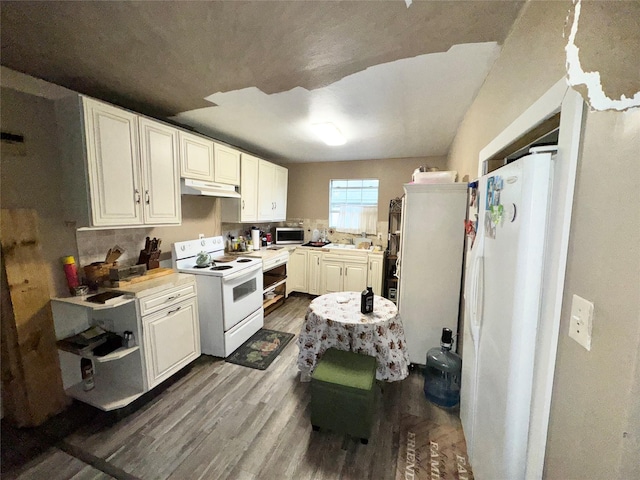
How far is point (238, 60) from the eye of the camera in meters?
1.47

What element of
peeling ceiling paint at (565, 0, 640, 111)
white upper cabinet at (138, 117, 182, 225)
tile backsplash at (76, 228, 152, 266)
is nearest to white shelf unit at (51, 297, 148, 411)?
tile backsplash at (76, 228, 152, 266)

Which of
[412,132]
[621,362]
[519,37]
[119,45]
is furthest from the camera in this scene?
[412,132]

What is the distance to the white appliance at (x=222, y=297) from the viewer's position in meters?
2.47

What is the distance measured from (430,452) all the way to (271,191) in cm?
348

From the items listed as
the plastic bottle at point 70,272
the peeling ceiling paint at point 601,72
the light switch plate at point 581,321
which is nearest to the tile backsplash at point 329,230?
the plastic bottle at point 70,272

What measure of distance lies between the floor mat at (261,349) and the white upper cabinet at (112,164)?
62.7 inches

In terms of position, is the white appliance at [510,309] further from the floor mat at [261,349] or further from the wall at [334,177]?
the wall at [334,177]

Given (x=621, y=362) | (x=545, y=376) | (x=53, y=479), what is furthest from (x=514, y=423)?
(x=53, y=479)

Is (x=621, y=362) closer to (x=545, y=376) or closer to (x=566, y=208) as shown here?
(x=545, y=376)

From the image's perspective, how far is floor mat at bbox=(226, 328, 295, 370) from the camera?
2465mm

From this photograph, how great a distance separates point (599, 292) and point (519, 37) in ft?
3.86

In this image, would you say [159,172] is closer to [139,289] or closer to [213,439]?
[139,289]

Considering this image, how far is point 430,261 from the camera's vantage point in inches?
88.4

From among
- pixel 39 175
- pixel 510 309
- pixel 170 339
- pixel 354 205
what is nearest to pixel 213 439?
pixel 170 339
